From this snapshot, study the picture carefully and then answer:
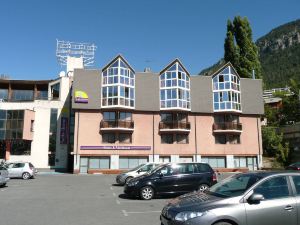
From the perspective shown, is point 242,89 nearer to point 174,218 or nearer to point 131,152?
point 131,152

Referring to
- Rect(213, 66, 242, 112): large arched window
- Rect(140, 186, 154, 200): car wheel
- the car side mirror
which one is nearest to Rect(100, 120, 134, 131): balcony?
Rect(213, 66, 242, 112): large arched window

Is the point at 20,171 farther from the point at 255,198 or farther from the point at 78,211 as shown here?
the point at 255,198

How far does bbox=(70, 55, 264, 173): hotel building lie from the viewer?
146 feet

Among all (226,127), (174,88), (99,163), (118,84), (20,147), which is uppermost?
(118,84)

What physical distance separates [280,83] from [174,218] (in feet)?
371

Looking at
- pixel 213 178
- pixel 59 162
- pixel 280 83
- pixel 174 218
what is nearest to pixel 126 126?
pixel 59 162

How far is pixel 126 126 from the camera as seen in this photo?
44938 millimetres

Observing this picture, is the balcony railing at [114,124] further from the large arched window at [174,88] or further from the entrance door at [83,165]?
the large arched window at [174,88]

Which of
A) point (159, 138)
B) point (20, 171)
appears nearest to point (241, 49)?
point (159, 138)

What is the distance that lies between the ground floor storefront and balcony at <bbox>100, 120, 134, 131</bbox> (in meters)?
3.81

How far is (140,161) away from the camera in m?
45.6

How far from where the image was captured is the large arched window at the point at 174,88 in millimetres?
46719

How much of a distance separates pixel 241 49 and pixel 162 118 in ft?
66.8

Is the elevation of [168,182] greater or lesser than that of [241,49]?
lesser
